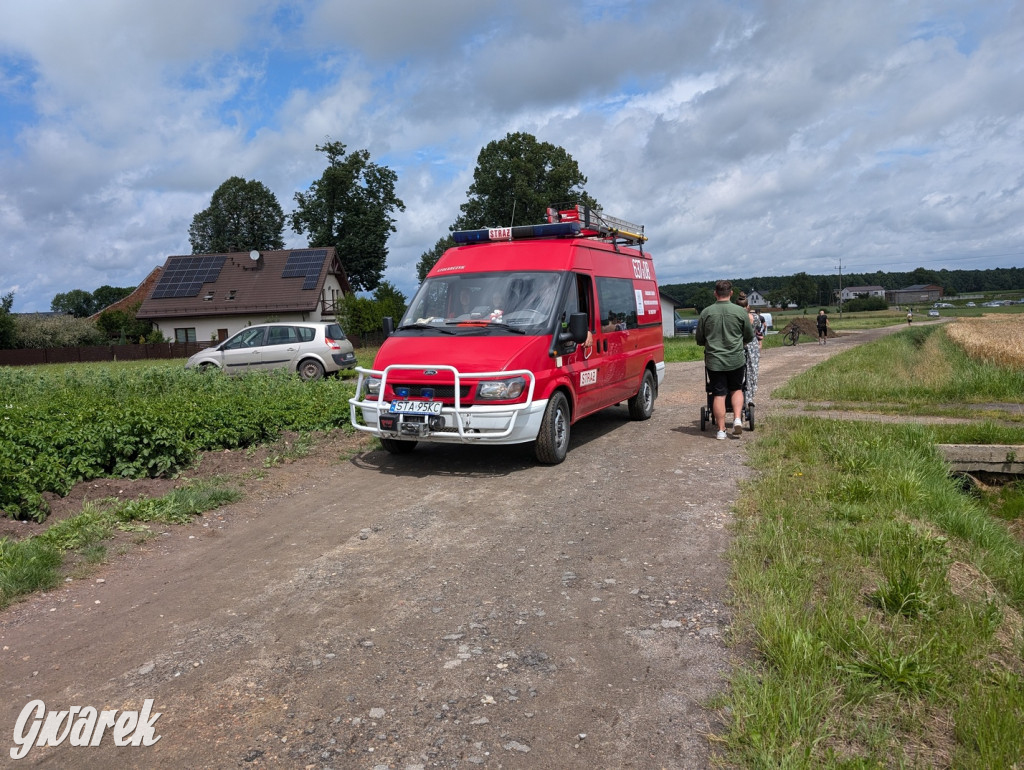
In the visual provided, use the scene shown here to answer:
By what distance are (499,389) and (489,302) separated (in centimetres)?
142

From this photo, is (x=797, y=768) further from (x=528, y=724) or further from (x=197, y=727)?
(x=197, y=727)

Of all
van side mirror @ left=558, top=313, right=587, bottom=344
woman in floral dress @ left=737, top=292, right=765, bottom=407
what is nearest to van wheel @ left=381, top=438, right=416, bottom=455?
van side mirror @ left=558, top=313, right=587, bottom=344

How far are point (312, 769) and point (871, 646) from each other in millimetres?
2605

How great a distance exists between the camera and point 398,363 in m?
7.98

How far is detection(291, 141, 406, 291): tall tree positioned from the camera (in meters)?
62.2

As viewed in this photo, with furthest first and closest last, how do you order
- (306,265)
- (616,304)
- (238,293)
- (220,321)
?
(306,265), (238,293), (220,321), (616,304)

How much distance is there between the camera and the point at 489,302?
8.45 metres

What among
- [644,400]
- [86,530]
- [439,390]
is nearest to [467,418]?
[439,390]

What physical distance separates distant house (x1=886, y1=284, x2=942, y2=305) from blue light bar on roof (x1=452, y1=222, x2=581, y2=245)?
169705mm

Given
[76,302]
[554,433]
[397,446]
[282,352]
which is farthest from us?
[76,302]

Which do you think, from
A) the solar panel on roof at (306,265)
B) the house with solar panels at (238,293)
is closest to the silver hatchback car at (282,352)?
the house with solar panels at (238,293)

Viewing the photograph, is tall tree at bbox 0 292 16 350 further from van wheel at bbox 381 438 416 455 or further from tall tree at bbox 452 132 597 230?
van wheel at bbox 381 438 416 455

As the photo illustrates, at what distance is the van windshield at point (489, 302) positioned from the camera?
8.13 metres

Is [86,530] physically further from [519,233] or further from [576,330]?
[519,233]
